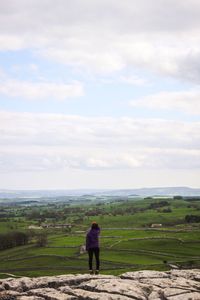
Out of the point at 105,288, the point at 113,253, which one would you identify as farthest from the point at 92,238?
the point at 113,253

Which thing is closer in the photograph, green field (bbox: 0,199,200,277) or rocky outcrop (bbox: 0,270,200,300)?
rocky outcrop (bbox: 0,270,200,300)

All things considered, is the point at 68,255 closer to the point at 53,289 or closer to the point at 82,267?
the point at 82,267

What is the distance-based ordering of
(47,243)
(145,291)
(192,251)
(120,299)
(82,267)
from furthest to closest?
(47,243) → (192,251) → (82,267) → (145,291) → (120,299)

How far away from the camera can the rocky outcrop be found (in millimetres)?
19891

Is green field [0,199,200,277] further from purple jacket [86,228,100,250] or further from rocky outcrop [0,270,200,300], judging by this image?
rocky outcrop [0,270,200,300]

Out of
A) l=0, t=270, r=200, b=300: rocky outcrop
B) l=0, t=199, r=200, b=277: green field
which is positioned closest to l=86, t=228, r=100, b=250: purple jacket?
l=0, t=270, r=200, b=300: rocky outcrop

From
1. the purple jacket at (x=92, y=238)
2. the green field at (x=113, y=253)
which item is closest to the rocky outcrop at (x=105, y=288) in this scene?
the purple jacket at (x=92, y=238)

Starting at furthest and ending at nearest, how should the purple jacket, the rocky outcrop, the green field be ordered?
the green field, the purple jacket, the rocky outcrop

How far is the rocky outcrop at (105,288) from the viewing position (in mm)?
19891

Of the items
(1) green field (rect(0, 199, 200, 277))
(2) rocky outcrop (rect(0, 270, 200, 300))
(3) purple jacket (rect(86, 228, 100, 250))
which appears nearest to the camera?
(2) rocky outcrop (rect(0, 270, 200, 300))

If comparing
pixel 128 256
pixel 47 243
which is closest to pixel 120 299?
pixel 128 256

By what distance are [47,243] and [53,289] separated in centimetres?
11080

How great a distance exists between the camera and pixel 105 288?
20.8 meters

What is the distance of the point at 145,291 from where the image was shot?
21094 millimetres
